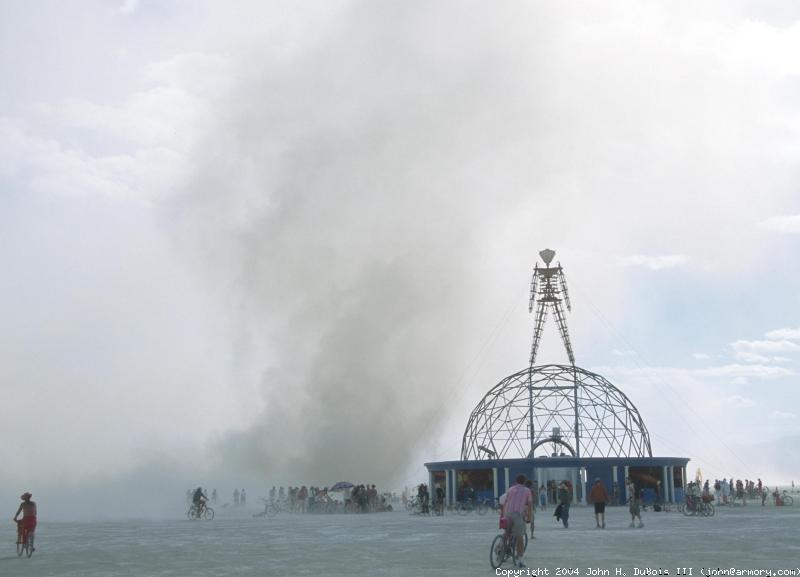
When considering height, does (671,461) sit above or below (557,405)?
below

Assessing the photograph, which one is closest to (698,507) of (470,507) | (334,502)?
(470,507)

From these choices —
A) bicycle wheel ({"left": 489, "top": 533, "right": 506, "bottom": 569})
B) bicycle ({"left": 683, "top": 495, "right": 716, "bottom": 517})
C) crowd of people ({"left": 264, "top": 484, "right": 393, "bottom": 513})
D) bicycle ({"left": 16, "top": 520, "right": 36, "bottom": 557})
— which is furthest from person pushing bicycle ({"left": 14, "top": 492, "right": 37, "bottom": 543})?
crowd of people ({"left": 264, "top": 484, "right": 393, "bottom": 513})

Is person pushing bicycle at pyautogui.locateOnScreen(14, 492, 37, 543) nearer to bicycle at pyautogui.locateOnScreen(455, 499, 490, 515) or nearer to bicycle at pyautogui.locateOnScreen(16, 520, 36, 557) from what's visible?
bicycle at pyautogui.locateOnScreen(16, 520, 36, 557)

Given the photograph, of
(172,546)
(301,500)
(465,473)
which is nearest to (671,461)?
(465,473)

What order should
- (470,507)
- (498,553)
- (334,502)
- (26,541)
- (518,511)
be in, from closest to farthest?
(498,553), (518,511), (26,541), (470,507), (334,502)

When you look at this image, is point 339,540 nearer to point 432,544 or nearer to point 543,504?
point 432,544

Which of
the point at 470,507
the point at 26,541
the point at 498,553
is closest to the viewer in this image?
the point at 498,553

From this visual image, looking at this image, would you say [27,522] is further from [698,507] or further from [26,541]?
[698,507]

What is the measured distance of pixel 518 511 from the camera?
17875mm

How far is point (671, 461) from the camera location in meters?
56.0

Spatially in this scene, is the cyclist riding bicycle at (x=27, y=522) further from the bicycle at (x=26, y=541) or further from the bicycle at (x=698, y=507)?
the bicycle at (x=698, y=507)

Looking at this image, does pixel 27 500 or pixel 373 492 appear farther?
pixel 373 492

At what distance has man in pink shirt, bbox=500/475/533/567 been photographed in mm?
17750

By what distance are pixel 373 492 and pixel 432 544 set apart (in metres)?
35.6
